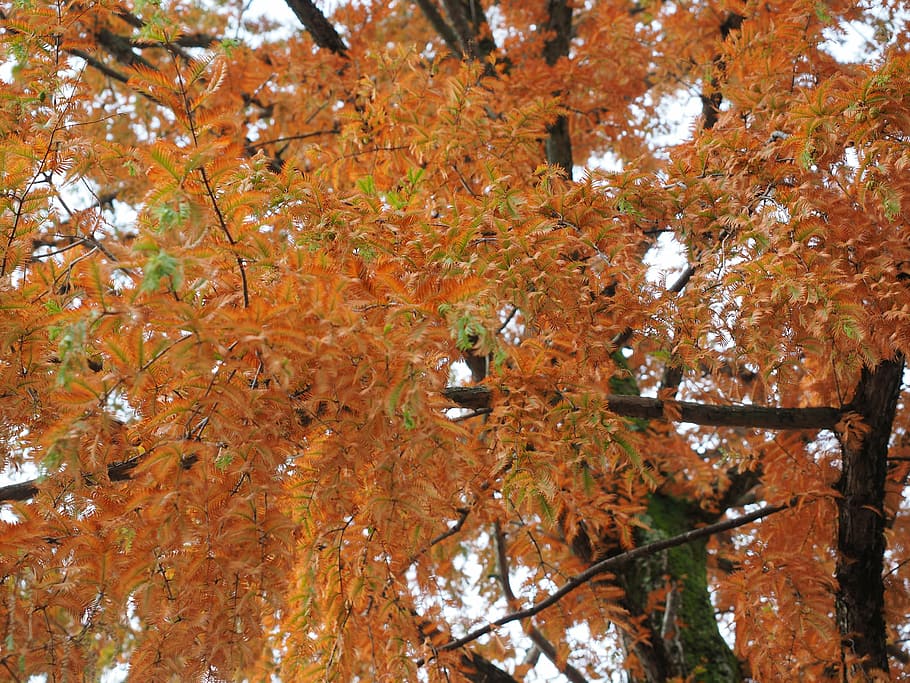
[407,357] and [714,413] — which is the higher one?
[714,413]

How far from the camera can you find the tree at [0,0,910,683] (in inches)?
71.1

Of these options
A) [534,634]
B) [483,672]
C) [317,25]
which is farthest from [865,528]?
[317,25]

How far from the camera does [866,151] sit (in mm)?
2422

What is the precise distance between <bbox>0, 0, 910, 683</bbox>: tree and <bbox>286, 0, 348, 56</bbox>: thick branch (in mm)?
1353

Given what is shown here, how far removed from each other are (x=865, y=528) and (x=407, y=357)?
287 cm

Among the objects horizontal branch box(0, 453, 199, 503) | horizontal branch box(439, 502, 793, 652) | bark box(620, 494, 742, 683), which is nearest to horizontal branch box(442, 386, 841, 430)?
horizontal branch box(439, 502, 793, 652)

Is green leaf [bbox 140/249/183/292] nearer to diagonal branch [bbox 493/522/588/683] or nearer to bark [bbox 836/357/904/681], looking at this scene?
bark [bbox 836/357/904/681]

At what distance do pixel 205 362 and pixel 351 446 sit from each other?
0.53m

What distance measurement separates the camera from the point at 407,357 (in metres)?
1.75

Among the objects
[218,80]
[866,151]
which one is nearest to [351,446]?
[218,80]

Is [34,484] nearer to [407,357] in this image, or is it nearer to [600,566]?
[407,357]

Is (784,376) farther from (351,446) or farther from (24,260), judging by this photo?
(24,260)

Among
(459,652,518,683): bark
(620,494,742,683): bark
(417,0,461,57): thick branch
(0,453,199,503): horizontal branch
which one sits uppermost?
(417,0,461,57): thick branch

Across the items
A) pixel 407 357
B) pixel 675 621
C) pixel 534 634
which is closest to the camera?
pixel 407 357
